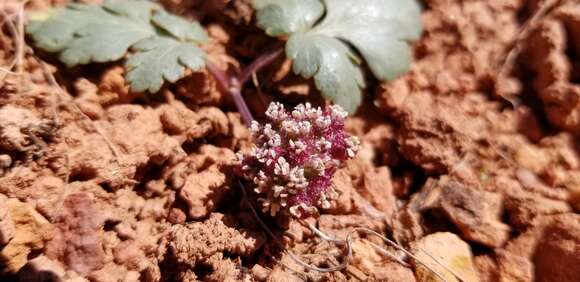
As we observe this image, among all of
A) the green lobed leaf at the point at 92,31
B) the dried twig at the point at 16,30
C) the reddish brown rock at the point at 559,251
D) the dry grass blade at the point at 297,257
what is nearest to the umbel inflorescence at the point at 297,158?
the dry grass blade at the point at 297,257

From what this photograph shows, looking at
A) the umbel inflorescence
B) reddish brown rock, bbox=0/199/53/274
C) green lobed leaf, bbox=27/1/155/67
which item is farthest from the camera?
green lobed leaf, bbox=27/1/155/67

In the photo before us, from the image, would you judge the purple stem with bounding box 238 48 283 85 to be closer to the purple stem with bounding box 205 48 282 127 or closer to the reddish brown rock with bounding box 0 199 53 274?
the purple stem with bounding box 205 48 282 127

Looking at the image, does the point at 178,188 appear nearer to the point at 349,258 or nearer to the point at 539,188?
the point at 349,258

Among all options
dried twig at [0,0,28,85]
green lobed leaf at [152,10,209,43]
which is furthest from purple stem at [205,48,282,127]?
dried twig at [0,0,28,85]

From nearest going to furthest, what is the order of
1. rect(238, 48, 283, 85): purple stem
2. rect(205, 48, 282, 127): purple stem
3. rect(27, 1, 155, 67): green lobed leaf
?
rect(27, 1, 155, 67): green lobed leaf < rect(205, 48, 282, 127): purple stem < rect(238, 48, 283, 85): purple stem

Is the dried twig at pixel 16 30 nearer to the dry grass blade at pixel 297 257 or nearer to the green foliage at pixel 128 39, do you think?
the green foliage at pixel 128 39

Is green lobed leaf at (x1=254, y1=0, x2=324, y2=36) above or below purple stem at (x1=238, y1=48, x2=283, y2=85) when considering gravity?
above

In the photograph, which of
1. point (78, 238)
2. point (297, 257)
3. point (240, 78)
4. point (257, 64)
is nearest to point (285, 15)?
point (257, 64)
